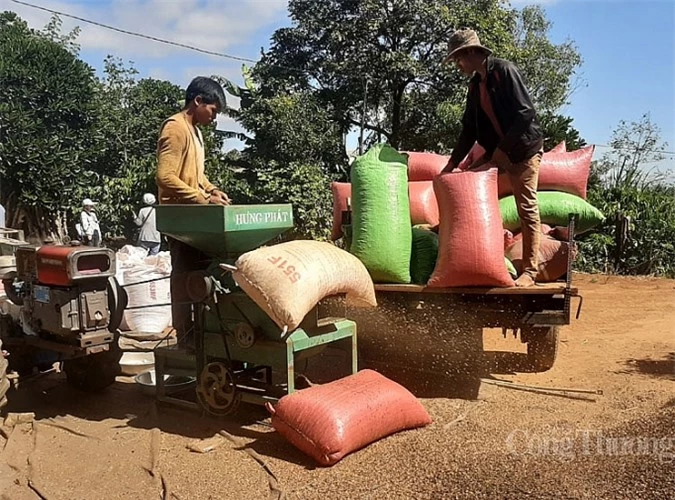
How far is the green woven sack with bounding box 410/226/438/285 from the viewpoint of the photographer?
15.6 ft

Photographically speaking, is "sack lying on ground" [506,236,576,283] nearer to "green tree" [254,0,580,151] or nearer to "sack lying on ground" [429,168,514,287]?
"sack lying on ground" [429,168,514,287]

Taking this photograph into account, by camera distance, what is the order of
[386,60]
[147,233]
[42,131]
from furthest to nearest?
[386,60] → [42,131] → [147,233]

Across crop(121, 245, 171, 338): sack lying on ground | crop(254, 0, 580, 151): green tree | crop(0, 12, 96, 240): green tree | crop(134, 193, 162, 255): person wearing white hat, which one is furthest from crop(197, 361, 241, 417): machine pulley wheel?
crop(254, 0, 580, 151): green tree

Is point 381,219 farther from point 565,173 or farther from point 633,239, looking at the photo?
point 633,239

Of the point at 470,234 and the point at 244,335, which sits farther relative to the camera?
the point at 470,234

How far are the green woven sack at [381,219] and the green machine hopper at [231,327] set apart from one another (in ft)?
1.67

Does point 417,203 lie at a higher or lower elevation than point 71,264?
higher

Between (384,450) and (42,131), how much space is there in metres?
9.96

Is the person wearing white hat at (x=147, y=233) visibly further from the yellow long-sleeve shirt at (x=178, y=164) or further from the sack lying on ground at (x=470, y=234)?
the sack lying on ground at (x=470, y=234)

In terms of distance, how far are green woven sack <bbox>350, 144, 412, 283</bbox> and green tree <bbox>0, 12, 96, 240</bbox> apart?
8185mm

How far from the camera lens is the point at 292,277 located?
365cm

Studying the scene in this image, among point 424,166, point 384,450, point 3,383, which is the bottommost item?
point 384,450

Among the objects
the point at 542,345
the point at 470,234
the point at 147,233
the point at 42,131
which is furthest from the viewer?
the point at 42,131

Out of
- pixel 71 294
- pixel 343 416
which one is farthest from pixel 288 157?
pixel 343 416
